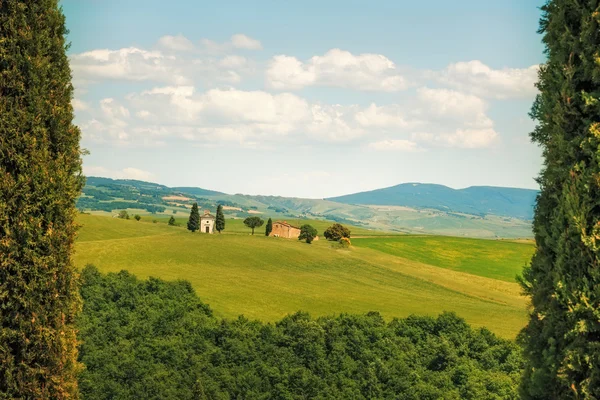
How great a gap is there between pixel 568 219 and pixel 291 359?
21.3 m

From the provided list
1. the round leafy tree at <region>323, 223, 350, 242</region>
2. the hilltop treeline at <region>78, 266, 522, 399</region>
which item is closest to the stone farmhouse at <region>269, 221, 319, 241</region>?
the round leafy tree at <region>323, 223, 350, 242</region>

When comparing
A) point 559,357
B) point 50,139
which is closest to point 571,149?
point 559,357

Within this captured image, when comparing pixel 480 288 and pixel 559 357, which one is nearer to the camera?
pixel 559 357

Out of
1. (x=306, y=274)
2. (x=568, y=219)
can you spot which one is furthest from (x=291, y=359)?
(x=306, y=274)

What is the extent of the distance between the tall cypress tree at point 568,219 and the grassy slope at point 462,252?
3143 inches

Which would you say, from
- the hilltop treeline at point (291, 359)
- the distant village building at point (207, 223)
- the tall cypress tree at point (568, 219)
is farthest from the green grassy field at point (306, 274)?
the tall cypress tree at point (568, 219)

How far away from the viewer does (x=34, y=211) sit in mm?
10945

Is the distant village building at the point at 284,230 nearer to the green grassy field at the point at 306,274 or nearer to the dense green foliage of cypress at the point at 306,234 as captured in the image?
the dense green foliage of cypress at the point at 306,234

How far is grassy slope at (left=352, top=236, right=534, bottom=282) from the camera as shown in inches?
3679

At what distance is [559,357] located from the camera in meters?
7.88

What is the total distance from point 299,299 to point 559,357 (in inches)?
1917

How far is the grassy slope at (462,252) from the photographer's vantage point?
3679 inches

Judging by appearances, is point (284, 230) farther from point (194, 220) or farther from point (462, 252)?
point (462, 252)

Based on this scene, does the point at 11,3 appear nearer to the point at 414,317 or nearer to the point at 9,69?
the point at 9,69
